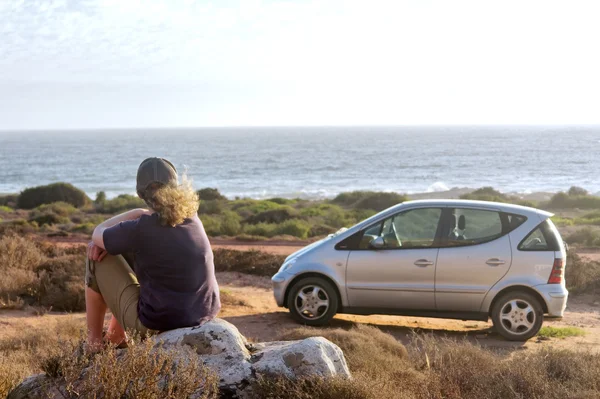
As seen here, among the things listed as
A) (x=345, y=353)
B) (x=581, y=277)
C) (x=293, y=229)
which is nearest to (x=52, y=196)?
(x=293, y=229)

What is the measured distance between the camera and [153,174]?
15.2 ft

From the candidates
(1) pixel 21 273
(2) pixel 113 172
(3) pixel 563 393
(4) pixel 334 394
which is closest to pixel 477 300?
(3) pixel 563 393

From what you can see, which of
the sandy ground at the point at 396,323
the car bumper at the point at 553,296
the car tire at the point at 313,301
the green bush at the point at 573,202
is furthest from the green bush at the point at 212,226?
the green bush at the point at 573,202

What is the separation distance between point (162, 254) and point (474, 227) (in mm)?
5358

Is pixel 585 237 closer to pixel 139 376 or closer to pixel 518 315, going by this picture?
pixel 518 315

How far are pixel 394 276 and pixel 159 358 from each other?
5.46m

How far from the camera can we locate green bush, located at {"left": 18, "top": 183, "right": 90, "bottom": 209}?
40500 mm

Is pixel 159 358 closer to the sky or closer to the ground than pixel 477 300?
closer to the sky

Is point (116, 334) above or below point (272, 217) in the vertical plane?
above

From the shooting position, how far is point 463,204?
29.5 ft

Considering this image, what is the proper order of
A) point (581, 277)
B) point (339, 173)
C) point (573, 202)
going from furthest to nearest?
point (339, 173) → point (573, 202) → point (581, 277)

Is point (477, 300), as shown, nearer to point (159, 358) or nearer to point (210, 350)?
point (210, 350)

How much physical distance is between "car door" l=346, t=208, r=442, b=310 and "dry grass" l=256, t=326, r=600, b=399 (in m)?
2.08

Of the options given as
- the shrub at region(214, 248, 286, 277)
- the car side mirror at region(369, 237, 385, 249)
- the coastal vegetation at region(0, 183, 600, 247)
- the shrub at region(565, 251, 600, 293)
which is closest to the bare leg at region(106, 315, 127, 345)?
the car side mirror at region(369, 237, 385, 249)
